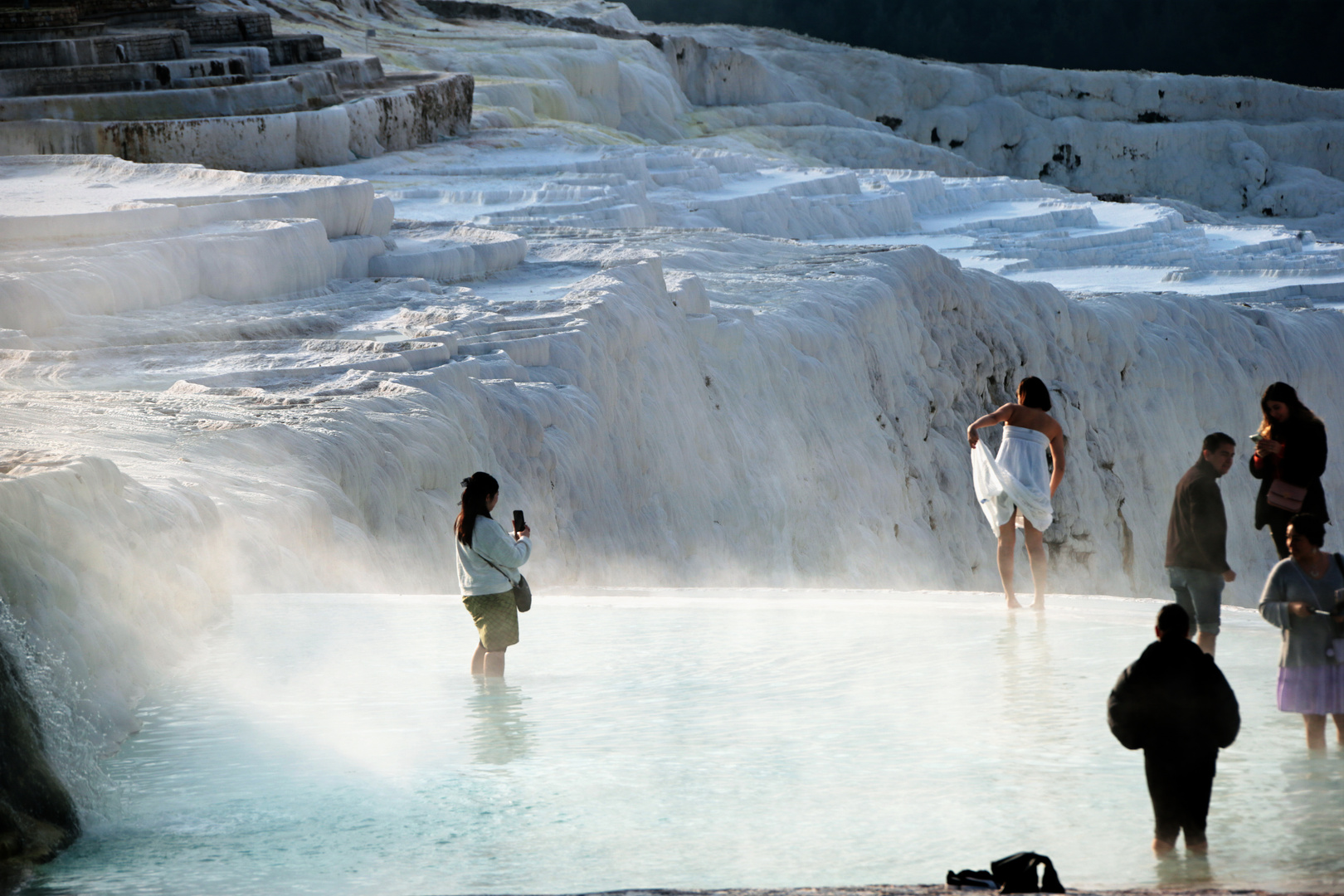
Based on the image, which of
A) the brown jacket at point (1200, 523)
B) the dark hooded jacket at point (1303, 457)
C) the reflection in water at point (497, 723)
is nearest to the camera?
the reflection in water at point (497, 723)

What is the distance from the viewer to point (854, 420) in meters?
14.8

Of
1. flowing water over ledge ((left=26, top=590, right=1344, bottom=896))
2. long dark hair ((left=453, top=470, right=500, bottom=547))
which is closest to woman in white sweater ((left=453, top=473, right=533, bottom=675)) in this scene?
long dark hair ((left=453, top=470, right=500, bottom=547))

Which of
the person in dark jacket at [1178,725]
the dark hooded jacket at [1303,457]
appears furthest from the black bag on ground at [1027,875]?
the dark hooded jacket at [1303,457]

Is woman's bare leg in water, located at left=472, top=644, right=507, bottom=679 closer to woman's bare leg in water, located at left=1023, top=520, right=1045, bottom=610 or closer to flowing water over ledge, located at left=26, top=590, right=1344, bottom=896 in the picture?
flowing water over ledge, located at left=26, top=590, right=1344, bottom=896

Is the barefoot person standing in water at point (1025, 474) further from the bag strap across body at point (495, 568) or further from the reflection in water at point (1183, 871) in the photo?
the reflection in water at point (1183, 871)

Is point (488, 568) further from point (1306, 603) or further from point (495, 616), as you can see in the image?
point (1306, 603)

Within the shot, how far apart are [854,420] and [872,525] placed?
1.21m

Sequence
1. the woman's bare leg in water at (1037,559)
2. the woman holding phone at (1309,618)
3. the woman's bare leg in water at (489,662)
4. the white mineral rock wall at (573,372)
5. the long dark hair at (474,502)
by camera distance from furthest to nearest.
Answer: the white mineral rock wall at (573,372), the woman's bare leg in water at (1037,559), the woman's bare leg in water at (489,662), the long dark hair at (474,502), the woman holding phone at (1309,618)

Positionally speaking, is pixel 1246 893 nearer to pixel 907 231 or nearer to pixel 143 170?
pixel 143 170

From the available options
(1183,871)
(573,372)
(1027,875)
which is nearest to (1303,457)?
(1183,871)

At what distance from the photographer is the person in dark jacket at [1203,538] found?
16.7 feet

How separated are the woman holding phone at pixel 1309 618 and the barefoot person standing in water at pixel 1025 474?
199 centimetres

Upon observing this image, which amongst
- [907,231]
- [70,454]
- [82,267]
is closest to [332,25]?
[907,231]

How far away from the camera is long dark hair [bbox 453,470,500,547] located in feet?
16.2
